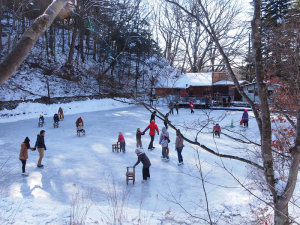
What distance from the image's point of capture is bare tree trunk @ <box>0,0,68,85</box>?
67.1 inches

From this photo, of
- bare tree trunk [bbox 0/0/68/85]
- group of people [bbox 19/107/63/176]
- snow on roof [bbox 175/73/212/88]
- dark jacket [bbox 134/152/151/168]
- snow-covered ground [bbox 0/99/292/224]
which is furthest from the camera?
snow on roof [bbox 175/73/212/88]

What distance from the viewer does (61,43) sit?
4078 cm

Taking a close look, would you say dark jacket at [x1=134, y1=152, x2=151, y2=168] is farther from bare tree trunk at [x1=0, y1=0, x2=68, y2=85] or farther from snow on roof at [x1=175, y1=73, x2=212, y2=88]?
snow on roof at [x1=175, y1=73, x2=212, y2=88]

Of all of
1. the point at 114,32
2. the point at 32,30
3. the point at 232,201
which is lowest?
the point at 232,201

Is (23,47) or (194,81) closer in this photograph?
(23,47)

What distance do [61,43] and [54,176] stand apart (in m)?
37.6

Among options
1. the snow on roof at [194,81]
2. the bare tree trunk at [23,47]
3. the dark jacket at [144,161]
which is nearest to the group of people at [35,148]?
the dark jacket at [144,161]

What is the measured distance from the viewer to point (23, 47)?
5.95 ft

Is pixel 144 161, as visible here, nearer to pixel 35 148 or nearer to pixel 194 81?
pixel 35 148

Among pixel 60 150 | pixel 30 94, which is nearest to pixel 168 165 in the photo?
pixel 60 150

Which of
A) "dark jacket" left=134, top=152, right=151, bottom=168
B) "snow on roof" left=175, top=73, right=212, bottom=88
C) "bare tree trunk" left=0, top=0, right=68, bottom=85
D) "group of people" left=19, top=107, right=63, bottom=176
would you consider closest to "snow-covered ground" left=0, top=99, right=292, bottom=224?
"group of people" left=19, top=107, right=63, bottom=176

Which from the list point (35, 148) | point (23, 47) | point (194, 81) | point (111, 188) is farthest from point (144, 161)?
point (194, 81)

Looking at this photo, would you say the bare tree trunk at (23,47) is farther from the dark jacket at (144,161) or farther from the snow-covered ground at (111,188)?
the dark jacket at (144,161)

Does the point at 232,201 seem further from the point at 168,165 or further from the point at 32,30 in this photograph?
the point at 32,30
